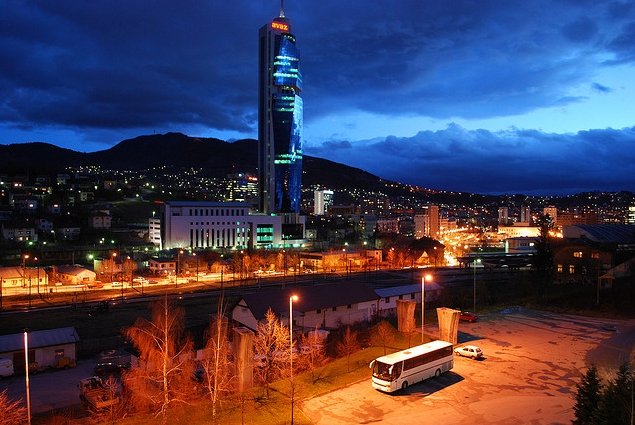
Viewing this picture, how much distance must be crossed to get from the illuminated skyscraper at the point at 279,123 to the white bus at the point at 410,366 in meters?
85.9

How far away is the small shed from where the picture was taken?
2344 centimetres

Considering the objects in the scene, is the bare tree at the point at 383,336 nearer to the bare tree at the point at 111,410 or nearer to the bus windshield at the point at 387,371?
the bus windshield at the point at 387,371

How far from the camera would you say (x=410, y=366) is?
16375 millimetres

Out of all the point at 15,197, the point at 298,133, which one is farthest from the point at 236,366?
the point at 298,133

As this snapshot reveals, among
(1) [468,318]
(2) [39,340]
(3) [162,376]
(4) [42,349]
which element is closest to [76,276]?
(2) [39,340]

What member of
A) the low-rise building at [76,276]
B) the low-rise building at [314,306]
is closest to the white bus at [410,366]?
the low-rise building at [314,306]

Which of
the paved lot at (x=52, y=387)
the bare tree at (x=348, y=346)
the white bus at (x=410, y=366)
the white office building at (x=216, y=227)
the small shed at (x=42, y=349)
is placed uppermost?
the white office building at (x=216, y=227)

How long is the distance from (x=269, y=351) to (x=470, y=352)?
800cm

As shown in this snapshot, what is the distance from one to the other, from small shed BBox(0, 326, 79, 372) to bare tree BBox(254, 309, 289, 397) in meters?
11.3

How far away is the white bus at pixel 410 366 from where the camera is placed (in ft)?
52.0

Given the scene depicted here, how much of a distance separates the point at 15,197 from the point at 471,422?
88752 mm

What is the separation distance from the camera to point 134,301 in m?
39.8

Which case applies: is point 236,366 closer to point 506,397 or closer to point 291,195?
point 506,397

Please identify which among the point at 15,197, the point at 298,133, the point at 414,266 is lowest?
the point at 414,266
